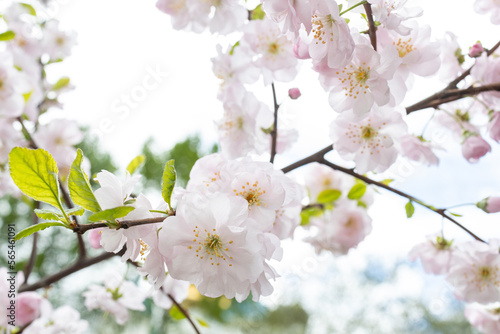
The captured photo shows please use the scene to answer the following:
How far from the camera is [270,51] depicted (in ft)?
2.26

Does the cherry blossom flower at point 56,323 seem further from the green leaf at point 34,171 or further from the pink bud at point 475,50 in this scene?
the pink bud at point 475,50

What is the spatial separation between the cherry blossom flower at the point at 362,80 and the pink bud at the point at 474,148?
0.29 metres

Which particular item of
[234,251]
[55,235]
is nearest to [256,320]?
[55,235]

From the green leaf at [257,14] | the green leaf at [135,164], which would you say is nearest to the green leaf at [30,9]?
the green leaf at [257,14]

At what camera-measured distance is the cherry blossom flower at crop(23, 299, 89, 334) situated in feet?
2.75

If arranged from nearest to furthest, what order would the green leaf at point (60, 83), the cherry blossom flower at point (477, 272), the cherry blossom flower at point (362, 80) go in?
1. the cherry blossom flower at point (362, 80)
2. the cherry blossom flower at point (477, 272)
3. the green leaf at point (60, 83)

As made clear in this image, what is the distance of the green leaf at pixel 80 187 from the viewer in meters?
0.32

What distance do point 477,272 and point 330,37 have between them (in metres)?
0.47

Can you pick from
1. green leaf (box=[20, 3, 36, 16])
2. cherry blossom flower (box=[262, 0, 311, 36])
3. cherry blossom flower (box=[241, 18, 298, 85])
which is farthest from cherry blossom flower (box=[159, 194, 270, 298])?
green leaf (box=[20, 3, 36, 16])

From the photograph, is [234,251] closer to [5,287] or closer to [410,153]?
[410,153]

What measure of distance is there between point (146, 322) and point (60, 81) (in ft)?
16.9

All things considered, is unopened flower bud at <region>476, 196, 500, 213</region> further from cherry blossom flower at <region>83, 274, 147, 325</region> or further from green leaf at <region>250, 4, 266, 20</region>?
cherry blossom flower at <region>83, 274, 147, 325</region>

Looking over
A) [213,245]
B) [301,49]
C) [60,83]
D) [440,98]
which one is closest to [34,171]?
[213,245]

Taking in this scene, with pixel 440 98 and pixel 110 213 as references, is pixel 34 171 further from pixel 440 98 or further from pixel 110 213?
pixel 440 98
